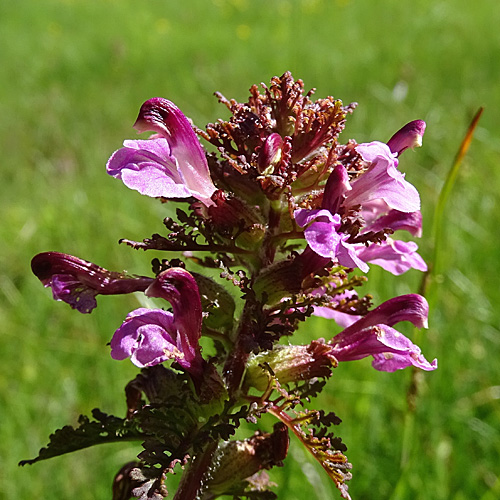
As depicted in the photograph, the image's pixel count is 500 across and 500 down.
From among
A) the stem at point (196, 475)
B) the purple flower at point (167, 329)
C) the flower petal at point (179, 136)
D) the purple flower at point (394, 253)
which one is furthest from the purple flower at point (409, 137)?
the stem at point (196, 475)

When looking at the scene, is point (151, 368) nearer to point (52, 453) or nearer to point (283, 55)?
point (52, 453)

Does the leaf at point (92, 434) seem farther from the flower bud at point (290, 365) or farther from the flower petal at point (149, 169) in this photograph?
the flower petal at point (149, 169)

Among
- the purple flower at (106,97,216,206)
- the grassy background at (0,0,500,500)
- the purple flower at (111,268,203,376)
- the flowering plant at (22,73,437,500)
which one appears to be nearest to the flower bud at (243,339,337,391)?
the flowering plant at (22,73,437,500)

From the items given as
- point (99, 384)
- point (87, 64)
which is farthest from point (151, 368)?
point (87, 64)

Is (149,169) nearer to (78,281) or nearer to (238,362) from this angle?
(78,281)

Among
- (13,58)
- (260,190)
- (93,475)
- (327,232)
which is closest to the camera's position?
(327,232)

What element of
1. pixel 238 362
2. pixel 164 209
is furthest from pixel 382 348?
pixel 164 209
